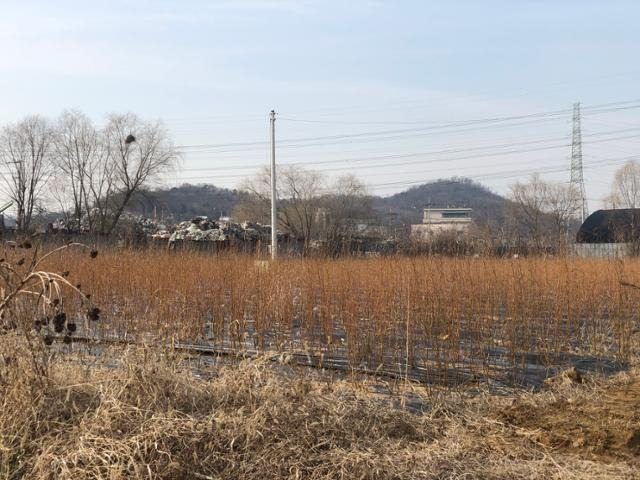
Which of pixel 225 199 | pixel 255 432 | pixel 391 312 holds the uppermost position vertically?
pixel 225 199

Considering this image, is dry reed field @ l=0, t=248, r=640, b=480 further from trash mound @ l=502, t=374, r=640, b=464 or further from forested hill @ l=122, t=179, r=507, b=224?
forested hill @ l=122, t=179, r=507, b=224

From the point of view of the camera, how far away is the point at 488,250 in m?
6.37

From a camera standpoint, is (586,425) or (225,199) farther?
(225,199)

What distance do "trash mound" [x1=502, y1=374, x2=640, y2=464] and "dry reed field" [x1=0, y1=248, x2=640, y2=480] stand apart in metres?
0.01

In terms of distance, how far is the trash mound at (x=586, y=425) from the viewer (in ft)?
10.6

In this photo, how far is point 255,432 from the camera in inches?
117

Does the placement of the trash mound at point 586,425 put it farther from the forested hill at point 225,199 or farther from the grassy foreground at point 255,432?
the forested hill at point 225,199

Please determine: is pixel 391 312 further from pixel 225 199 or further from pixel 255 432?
pixel 225 199

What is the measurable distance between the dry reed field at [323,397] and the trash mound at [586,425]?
0.5 inches

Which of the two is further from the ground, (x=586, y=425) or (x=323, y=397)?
(x=323, y=397)

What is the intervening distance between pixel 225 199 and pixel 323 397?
2173 inches

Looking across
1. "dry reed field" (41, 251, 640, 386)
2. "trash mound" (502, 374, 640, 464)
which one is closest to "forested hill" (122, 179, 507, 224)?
"dry reed field" (41, 251, 640, 386)

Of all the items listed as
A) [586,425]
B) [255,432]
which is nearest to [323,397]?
[255,432]

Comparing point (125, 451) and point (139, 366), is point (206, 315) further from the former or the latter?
point (125, 451)
